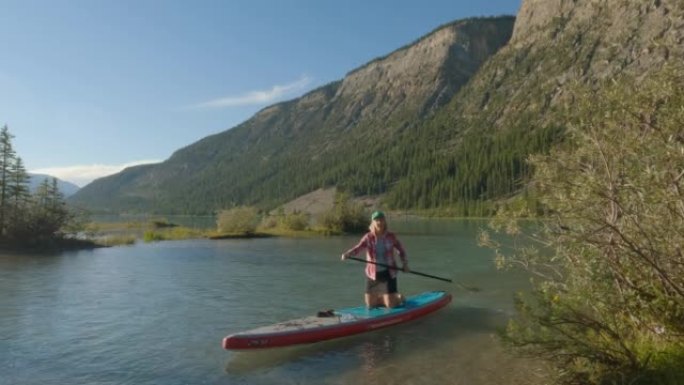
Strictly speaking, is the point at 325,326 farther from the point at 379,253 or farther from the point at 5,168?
the point at 5,168

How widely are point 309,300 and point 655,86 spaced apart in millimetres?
16955

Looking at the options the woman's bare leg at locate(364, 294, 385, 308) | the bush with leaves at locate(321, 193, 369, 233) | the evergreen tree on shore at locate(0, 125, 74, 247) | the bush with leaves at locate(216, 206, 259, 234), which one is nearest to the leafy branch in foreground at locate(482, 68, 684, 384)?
the woman's bare leg at locate(364, 294, 385, 308)

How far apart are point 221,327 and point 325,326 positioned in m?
4.29

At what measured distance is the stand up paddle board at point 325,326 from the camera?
14.1 m

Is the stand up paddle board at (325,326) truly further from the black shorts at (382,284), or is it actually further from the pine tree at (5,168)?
the pine tree at (5,168)

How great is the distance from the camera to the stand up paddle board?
1409 centimetres

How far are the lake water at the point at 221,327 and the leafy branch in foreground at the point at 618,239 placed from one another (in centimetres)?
273

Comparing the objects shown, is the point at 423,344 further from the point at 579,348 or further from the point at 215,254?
the point at 215,254

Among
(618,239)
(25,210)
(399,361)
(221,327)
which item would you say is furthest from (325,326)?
(25,210)

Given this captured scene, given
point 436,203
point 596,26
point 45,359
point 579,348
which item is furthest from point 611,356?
point 596,26

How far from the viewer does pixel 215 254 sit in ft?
145

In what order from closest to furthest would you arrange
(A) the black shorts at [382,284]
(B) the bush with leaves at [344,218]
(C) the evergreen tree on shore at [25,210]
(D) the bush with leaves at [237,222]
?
(A) the black shorts at [382,284] < (C) the evergreen tree on shore at [25,210] < (D) the bush with leaves at [237,222] < (B) the bush with leaves at [344,218]

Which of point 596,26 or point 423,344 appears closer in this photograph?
point 423,344

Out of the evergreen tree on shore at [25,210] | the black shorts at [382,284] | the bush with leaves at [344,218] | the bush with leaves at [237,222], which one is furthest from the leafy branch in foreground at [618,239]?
the bush with leaves at [344,218]
